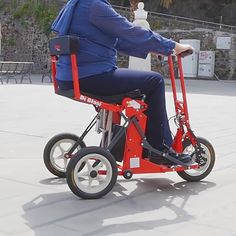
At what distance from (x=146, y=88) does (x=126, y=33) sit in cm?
50

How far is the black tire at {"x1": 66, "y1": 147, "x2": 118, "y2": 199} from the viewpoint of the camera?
497 centimetres

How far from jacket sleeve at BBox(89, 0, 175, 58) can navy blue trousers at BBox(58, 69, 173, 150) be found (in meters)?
0.20

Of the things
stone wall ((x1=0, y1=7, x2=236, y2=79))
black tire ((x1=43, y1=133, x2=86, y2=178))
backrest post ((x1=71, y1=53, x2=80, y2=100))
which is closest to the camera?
backrest post ((x1=71, y1=53, x2=80, y2=100))

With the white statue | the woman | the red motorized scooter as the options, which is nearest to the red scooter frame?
the red motorized scooter

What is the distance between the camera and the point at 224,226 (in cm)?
446

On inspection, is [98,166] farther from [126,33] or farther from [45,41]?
[45,41]

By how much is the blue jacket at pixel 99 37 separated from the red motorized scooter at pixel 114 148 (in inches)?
4.5

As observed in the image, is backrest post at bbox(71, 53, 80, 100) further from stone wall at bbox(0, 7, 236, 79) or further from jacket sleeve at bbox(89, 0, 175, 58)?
stone wall at bbox(0, 7, 236, 79)

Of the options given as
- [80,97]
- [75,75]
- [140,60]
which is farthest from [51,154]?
[140,60]

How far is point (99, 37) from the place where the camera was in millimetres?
5211

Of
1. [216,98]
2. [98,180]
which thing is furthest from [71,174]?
[216,98]

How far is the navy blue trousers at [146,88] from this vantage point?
5227 millimetres

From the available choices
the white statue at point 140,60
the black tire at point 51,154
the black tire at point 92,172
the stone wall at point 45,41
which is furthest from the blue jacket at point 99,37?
the stone wall at point 45,41

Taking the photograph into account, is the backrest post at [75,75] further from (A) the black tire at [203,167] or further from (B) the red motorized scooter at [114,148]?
(A) the black tire at [203,167]
